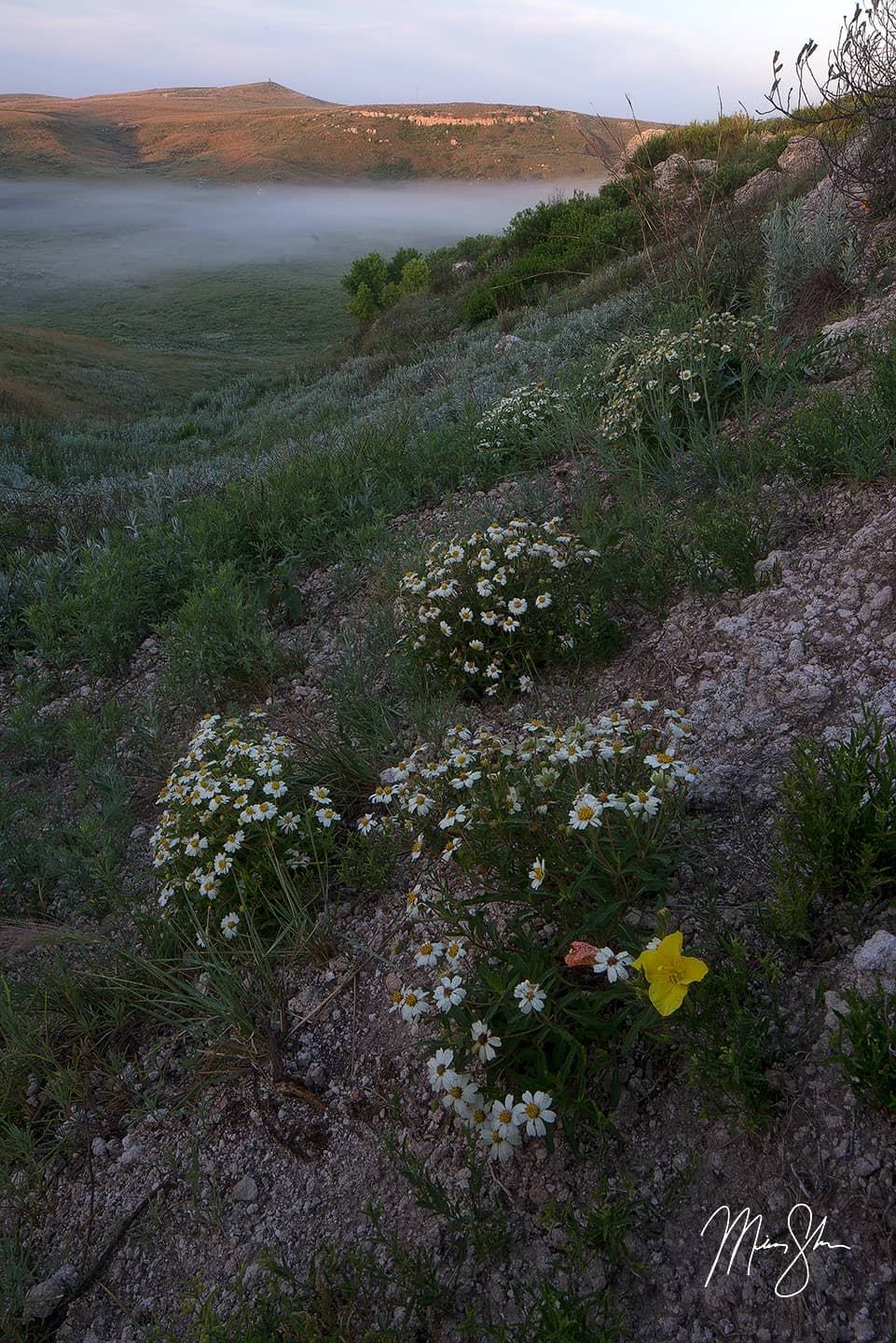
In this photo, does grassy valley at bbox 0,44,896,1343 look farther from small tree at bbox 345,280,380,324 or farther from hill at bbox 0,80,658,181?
hill at bbox 0,80,658,181

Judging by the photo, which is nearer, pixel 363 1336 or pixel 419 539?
pixel 363 1336

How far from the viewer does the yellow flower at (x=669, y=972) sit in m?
1.54

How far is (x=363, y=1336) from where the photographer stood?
4.88 ft

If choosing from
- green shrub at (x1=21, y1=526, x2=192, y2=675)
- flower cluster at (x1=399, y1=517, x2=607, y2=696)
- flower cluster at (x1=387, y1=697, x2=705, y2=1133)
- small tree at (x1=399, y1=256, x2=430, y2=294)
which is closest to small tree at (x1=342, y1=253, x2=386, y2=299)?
small tree at (x1=399, y1=256, x2=430, y2=294)

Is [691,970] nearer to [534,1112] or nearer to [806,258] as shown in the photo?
[534,1112]

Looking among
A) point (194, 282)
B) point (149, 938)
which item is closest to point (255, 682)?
point (149, 938)

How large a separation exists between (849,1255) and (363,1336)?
855mm

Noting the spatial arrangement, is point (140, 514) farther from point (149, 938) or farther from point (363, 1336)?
point (363, 1336)

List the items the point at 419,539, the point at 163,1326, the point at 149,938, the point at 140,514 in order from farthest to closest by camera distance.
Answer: the point at 140,514
the point at 419,539
the point at 149,938
the point at 163,1326

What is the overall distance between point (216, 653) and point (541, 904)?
8.91ft

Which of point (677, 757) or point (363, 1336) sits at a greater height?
point (677, 757)

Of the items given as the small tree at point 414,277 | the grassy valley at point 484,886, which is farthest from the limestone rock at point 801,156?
the small tree at point 414,277

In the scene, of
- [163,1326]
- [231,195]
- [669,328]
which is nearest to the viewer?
[163,1326]

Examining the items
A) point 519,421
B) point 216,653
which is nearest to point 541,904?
point 216,653
